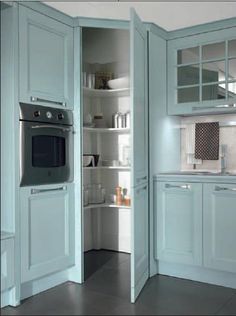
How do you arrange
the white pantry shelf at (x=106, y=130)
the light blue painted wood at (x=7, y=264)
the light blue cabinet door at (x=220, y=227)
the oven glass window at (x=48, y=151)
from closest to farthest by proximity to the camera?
the light blue painted wood at (x=7, y=264)
the oven glass window at (x=48, y=151)
the light blue cabinet door at (x=220, y=227)
the white pantry shelf at (x=106, y=130)

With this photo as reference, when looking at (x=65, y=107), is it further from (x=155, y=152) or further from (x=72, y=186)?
(x=155, y=152)

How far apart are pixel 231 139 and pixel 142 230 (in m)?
1.25

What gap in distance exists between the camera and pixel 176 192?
310cm

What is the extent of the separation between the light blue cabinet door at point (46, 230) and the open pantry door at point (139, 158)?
1.88 ft

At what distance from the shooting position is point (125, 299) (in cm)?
264

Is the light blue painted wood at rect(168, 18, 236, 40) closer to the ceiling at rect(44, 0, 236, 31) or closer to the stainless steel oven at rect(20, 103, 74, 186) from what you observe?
the ceiling at rect(44, 0, 236, 31)

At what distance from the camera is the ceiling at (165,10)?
11.1ft

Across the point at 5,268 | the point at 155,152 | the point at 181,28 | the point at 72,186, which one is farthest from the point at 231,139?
the point at 5,268

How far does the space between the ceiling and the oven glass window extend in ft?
4.14

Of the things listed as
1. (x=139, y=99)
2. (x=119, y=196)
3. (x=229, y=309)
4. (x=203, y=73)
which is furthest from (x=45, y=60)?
(x=229, y=309)

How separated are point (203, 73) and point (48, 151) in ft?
5.08

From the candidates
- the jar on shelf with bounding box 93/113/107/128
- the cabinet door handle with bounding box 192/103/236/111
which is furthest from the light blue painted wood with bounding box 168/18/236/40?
the jar on shelf with bounding box 93/113/107/128

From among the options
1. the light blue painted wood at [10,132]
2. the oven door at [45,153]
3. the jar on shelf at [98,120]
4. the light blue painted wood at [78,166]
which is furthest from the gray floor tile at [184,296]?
the jar on shelf at [98,120]

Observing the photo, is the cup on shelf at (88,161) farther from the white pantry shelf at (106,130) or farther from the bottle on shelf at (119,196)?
the bottle on shelf at (119,196)
